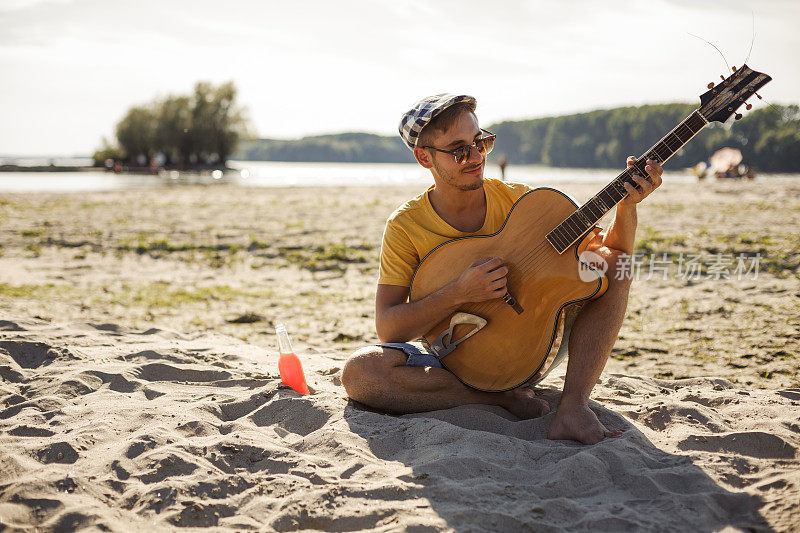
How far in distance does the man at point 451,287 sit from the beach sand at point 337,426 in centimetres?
13

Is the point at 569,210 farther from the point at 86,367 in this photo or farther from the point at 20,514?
the point at 86,367

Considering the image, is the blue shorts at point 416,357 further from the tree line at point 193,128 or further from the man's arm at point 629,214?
the tree line at point 193,128

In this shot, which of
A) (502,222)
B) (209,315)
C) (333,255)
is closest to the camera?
(502,222)

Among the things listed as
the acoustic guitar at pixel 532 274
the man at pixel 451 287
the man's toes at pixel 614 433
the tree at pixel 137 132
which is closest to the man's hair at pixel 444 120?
the man at pixel 451 287

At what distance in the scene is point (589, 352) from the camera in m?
2.79

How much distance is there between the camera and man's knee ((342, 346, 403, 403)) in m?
3.08

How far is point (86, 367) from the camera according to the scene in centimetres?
377

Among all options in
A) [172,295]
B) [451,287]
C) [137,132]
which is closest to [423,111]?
[451,287]

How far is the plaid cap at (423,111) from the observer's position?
2988 millimetres

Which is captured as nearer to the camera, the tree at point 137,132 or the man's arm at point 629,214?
the man's arm at point 629,214

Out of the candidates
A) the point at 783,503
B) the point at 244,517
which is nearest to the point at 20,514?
the point at 244,517

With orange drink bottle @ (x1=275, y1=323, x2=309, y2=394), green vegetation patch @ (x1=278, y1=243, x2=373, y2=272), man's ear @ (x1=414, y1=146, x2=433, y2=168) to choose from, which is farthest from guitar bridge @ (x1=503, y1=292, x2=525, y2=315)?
green vegetation patch @ (x1=278, y1=243, x2=373, y2=272)

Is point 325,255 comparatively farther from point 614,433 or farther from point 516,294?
point 614,433

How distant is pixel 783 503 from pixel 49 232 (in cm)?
1145
